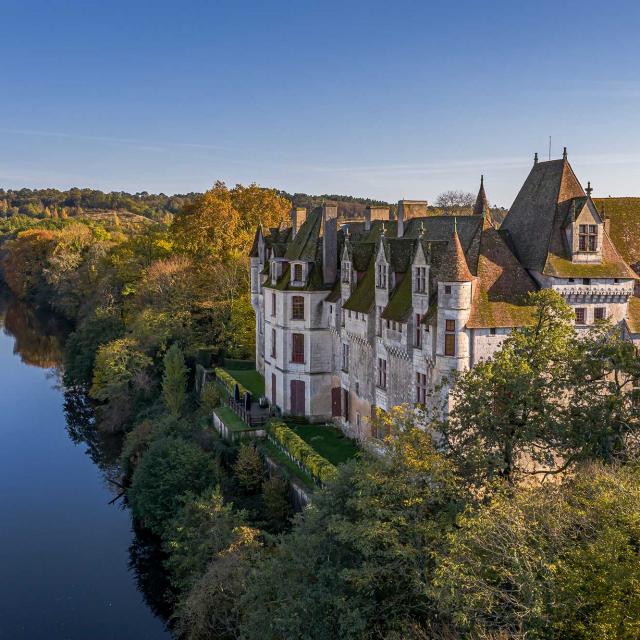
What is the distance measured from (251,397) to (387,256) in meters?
16.0

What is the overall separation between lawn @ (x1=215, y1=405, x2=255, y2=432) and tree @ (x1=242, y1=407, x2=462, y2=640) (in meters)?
16.7

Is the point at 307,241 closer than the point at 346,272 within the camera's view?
No

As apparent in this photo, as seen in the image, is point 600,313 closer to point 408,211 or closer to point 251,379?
point 408,211

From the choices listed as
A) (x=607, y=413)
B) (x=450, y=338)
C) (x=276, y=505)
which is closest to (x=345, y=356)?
(x=276, y=505)

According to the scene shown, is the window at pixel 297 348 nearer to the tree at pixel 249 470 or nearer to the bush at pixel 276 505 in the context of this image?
the tree at pixel 249 470

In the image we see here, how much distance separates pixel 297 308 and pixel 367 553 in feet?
72.2

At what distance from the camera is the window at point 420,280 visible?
27484mm

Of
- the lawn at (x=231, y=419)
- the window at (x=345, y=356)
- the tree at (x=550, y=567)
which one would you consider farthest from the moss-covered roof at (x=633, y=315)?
the lawn at (x=231, y=419)

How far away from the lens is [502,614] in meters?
14.7

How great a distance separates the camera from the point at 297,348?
38125 mm

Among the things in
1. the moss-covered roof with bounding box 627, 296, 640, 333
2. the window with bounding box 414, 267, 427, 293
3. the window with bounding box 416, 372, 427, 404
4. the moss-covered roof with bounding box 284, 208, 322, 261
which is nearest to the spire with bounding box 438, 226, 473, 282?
the window with bounding box 414, 267, 427, 293

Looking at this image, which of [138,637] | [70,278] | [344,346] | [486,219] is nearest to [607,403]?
[486,219]

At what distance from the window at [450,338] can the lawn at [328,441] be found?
8.16 meters

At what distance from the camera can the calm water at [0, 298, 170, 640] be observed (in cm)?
2803
